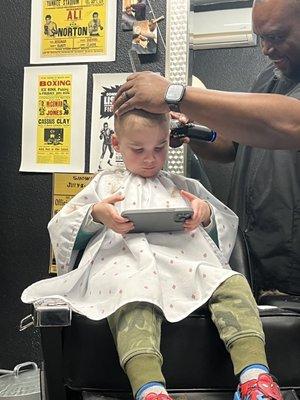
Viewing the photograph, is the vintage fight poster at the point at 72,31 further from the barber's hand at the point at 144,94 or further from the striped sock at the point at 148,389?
the striped sock at the point at 148,389

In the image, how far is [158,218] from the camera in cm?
132

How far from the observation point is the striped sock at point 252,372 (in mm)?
1082

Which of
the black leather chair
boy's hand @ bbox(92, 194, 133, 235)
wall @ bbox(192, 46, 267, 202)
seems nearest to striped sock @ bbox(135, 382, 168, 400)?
the black leather chair

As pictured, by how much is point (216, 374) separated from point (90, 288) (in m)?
0.37

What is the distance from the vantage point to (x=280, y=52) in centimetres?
170

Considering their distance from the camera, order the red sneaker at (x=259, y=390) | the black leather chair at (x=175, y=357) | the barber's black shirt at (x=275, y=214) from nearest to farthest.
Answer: the red sneaker at (x=259, y=390) → the black leather chair at (x=175, y=357) → the barber's black shirt at (x=275, y=214)

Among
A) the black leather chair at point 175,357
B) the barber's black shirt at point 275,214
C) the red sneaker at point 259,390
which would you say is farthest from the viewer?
the barber's black shirt at point 275,214

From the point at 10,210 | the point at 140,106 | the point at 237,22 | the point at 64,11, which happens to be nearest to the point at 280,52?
the point at 237,22

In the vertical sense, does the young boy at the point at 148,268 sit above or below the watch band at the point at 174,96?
below

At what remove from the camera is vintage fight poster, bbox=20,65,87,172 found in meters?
1.97

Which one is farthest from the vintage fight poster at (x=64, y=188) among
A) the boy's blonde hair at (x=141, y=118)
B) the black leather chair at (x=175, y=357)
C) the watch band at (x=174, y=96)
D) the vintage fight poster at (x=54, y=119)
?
the black leather chair at (x=175, y=357)

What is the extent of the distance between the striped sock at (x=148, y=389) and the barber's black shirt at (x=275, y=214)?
67 centimetres

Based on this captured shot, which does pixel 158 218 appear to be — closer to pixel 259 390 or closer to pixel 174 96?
pixel 174 96

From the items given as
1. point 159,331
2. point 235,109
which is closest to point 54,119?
point 235,109
